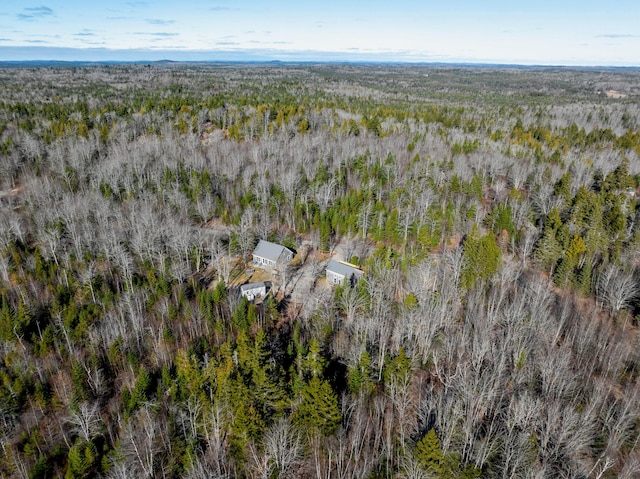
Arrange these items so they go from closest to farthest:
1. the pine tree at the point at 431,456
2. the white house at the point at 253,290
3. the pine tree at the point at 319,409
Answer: the pine tree at the point at 431,456 < the pine tree at the point at 319,409 < the white house at the point at 253,290

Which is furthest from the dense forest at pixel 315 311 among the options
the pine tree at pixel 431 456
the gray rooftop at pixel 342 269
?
the gray rooftop at pixel 342 269

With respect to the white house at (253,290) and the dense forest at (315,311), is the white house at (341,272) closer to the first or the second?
the dense forest at (315,311)

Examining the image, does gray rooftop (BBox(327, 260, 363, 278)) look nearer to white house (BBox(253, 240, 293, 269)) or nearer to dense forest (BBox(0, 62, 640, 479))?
dense forest (BBox(0, 62, 640, 479))

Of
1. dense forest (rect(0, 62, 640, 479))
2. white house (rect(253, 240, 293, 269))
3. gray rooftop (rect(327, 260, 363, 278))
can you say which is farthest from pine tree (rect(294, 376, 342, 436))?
white house (rect(253, 240, 293, 269))

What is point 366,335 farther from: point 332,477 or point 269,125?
point 269,125

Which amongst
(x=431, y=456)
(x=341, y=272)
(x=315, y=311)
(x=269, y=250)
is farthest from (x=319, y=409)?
(x=269, y=250)

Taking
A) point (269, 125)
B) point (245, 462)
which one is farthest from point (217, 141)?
point (245, 462)
